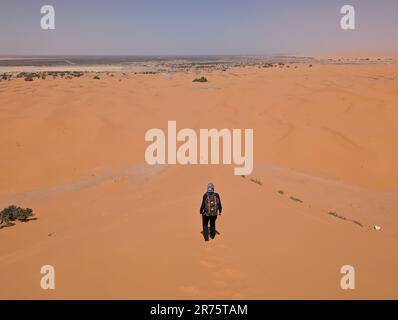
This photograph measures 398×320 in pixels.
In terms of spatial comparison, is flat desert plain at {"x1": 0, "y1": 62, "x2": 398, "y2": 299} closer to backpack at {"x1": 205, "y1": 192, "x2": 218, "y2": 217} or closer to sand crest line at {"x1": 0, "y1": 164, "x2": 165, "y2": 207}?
sand crest line at {"x1": 0, "y1": 164, "x2": 165, "y2": 207}

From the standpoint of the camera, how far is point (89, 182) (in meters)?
12.3

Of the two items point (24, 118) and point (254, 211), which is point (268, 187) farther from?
point (24, 118)

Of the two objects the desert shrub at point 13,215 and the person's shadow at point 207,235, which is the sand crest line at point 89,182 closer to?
the desert shrub at point 13,215

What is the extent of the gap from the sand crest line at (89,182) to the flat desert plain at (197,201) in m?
0.08

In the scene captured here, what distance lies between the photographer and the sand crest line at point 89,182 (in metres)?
11.2

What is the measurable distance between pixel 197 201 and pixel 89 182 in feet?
16.1

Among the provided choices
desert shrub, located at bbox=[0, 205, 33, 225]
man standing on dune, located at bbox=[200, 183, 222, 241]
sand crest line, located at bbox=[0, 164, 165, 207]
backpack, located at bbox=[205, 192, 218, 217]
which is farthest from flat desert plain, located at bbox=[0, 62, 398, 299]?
backpack, located at bbox=[205, 192, 218, 217]

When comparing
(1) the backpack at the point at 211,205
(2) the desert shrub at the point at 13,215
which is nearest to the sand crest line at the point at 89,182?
(2) the desert shrub at the point at 13,215

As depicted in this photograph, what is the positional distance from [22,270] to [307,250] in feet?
14.8

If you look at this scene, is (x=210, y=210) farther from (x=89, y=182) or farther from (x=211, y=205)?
(x=89, y=182)

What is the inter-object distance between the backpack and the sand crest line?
5088mm

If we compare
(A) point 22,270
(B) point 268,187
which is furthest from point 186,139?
(A) point 22,270

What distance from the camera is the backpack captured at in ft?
21.4

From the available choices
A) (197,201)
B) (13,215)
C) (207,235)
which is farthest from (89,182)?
(207,235)
